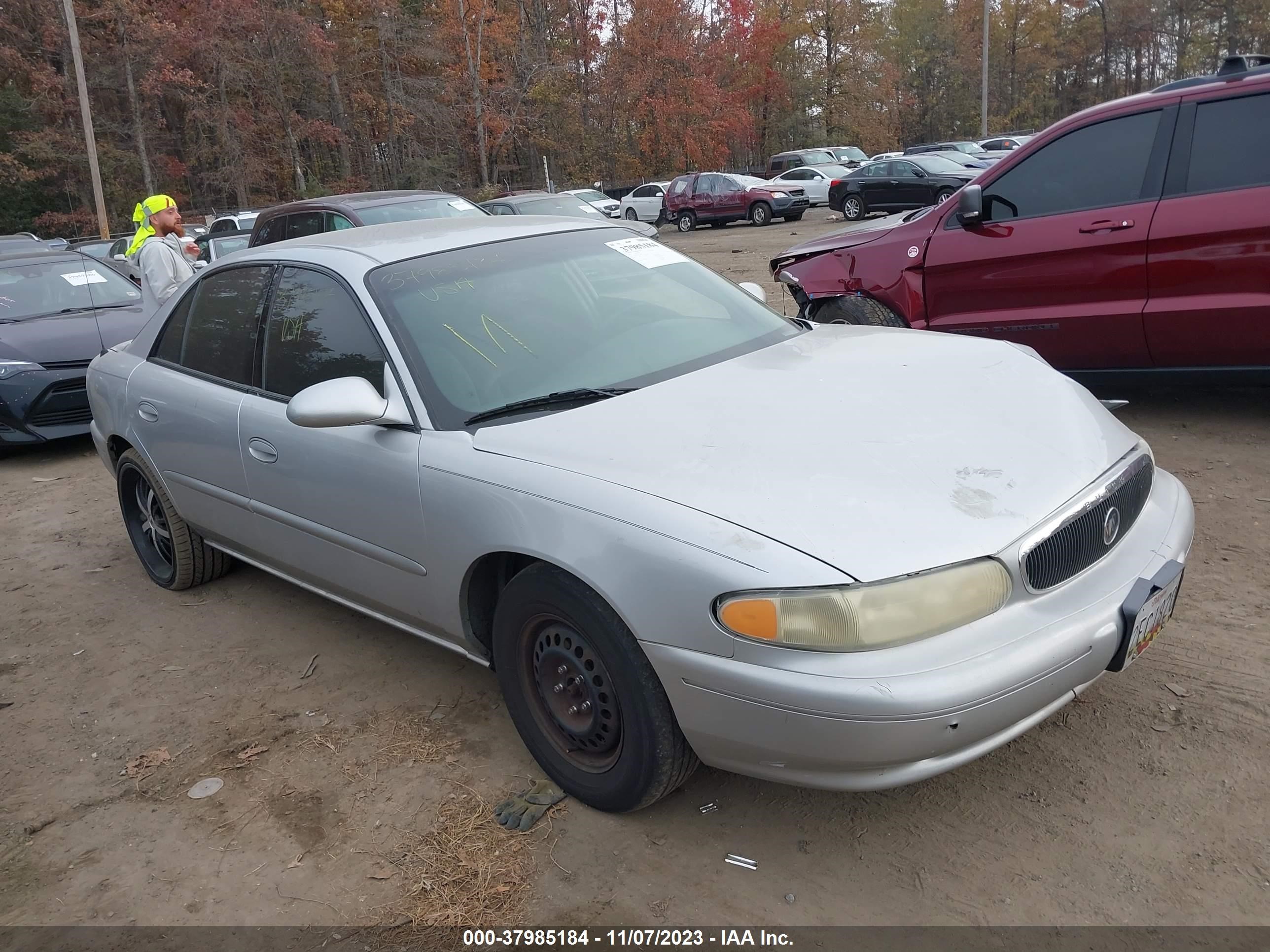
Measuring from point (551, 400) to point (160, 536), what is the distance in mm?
2722

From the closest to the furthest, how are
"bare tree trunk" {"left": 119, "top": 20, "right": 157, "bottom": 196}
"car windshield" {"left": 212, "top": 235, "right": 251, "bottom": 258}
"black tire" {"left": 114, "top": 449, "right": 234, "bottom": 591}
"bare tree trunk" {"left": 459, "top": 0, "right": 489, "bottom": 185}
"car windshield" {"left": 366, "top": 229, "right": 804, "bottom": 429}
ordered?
1. "car windshield" {"left": 366, "top": 229, "right": 804, "bottom": 429}
2. "black tire" {"left": 114, "top": 449, "right": 234, "bottom": 591}
3. "car windshield" {"left": 212, "top": 235, "right": 251, "bottom": 258}
4. "bare tree trunk" {"left": 119, "top": 20, "right": 157, "bottom": 196}
5. "bare tree trunk" {"left": 459, "top": 0, "right": 489, "bottom": 185}

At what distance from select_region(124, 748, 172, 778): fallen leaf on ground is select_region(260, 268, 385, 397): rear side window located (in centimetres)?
132

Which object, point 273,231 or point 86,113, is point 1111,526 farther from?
point 86,113

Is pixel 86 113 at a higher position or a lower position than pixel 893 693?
higher

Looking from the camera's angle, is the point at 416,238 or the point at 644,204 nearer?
the point at 416,238

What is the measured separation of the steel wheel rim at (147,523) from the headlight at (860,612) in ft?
11.1

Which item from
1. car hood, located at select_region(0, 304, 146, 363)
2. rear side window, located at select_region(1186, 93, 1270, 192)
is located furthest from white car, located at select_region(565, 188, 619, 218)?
rear side window, located at select_region(1186, 93, 1270, 192)

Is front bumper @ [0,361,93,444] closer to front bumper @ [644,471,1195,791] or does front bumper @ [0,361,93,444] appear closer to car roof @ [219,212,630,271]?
car roof @ [219,212,630,271]

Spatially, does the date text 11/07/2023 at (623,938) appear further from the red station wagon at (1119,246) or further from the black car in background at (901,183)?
the black car in background at (901,183)

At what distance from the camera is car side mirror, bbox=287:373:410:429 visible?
2.95 meters

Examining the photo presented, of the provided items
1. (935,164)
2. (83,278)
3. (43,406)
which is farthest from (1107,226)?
(935,164)

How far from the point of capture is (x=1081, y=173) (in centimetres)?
535

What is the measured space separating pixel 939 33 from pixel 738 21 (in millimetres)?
18908

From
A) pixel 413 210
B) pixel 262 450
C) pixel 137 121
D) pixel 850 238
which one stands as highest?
pixel 137 121
